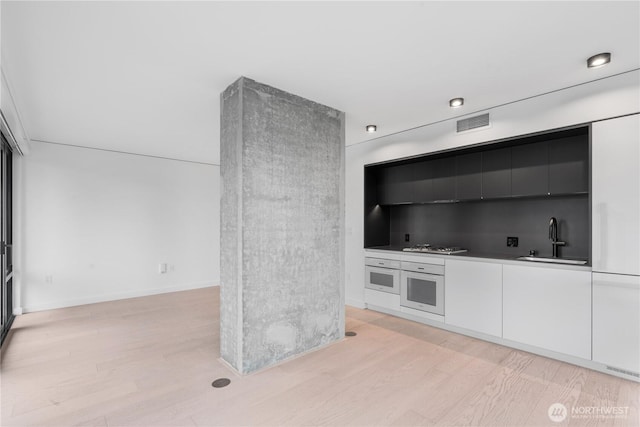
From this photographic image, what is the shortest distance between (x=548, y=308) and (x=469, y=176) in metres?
1.80

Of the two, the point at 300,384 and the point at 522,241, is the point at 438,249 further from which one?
the point at 300,384

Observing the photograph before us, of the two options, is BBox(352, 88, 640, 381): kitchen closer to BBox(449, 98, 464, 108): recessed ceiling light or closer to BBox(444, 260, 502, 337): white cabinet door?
BBox(444, 260, 502, 337): white cabinet door

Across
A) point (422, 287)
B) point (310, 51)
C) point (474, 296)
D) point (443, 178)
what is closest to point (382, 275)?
point (422, 287)

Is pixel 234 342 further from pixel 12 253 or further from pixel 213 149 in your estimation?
pixel 12 253

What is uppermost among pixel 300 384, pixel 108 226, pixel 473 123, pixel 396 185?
pixel 473 123

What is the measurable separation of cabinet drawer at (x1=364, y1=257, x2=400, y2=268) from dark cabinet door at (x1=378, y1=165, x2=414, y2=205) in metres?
0.93

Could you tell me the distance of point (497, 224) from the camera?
13.6 ft

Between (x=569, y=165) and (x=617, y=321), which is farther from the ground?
(x=569, y=165)

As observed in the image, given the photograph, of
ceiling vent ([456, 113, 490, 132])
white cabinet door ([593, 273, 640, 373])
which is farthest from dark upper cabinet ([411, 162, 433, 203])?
white cabinet door ([593, 273, 640, 373])

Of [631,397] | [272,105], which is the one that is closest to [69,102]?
[272,105]

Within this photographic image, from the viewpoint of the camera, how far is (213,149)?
5.61 m

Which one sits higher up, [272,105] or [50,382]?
[272,105]

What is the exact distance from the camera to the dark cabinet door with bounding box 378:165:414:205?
4.81 meters

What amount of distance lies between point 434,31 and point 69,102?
3641 millimetres
